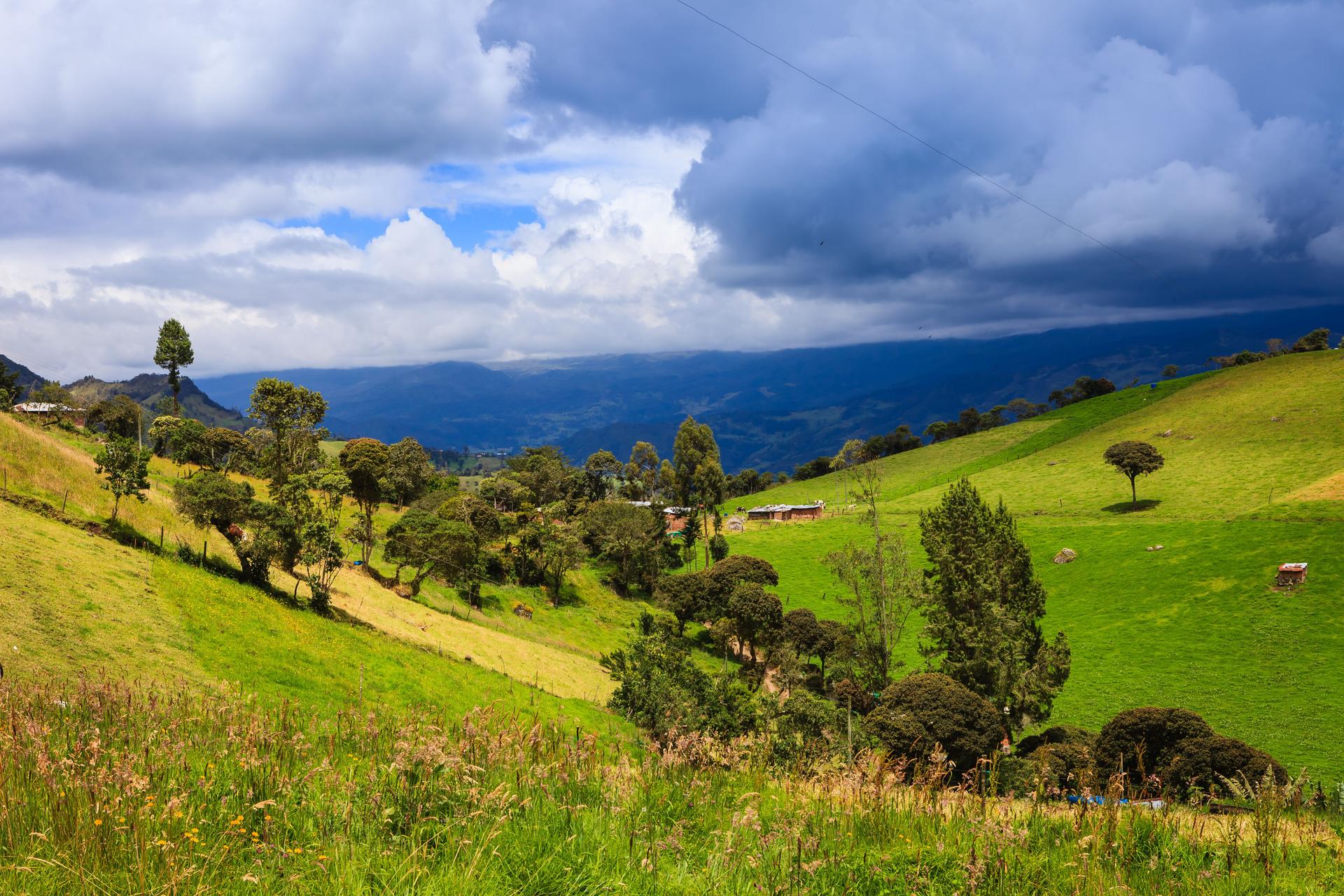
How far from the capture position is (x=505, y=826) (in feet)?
16.3

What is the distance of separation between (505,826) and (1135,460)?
343 feet

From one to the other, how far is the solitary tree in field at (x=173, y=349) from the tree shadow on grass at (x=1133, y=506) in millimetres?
117349

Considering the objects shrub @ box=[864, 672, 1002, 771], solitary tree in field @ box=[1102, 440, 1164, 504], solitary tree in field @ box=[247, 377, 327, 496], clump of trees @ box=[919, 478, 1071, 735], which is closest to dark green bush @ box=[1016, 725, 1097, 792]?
shrub @ box=[864, 672, 1002, 771]

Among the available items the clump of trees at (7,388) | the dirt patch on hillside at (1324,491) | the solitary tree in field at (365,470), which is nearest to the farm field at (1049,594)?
the dirt patch on hillside at (1324,491)

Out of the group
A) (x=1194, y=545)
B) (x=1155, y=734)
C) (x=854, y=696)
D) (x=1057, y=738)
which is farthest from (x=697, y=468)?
(x=1155, y=734)

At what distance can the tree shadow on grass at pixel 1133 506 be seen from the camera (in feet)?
287

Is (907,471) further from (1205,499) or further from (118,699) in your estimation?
(118,699)

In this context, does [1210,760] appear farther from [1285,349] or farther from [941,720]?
[1285,349]

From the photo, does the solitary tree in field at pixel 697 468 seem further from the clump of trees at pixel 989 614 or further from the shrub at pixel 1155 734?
the shrub at pixel 1155 734

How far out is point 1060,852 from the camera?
18.1ft

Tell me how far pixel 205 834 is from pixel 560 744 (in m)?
3.11

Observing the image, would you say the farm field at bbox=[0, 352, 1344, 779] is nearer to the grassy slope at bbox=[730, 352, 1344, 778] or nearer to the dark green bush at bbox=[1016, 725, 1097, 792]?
the grassy slope at bbox=[730, 352, 1344, 778]

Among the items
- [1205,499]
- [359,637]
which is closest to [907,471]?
[1205,499]

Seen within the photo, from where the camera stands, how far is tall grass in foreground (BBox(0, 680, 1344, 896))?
14.1 ft
